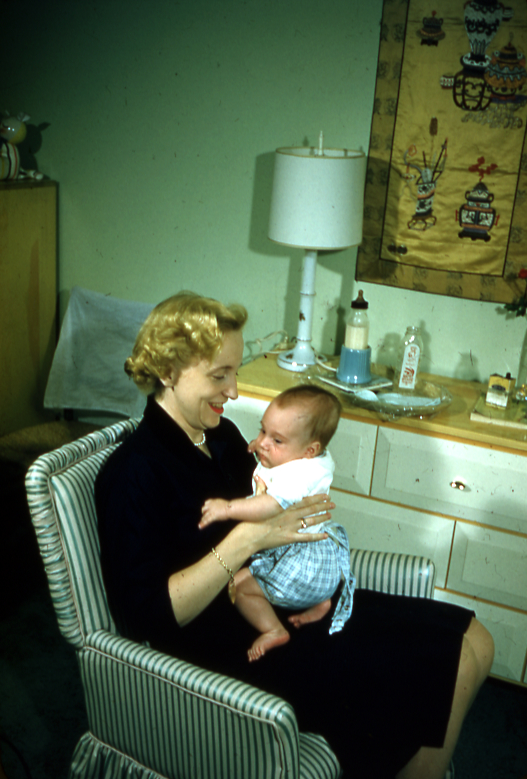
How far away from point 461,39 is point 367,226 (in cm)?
65

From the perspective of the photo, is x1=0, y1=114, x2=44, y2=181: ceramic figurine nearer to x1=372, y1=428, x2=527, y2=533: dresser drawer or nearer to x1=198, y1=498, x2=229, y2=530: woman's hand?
x1=372, y1=428, x2=527, y2=533: dresser drawer

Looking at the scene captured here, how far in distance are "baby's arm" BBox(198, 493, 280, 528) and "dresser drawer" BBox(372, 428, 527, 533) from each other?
76 cm

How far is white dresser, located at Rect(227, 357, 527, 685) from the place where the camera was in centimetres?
201

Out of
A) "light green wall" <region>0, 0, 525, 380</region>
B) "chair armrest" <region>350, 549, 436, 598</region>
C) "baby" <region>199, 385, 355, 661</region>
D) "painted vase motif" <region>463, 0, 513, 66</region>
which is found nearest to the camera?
"baby" <region>199, 385, 355, 661</region>

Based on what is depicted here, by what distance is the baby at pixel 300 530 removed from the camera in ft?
4.77

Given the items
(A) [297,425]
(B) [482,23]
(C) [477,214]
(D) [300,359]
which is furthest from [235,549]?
(B) [482,23]

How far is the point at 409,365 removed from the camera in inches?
89.5

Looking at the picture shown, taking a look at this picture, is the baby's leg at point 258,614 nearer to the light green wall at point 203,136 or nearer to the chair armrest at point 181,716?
the chair armrest at point 181,716

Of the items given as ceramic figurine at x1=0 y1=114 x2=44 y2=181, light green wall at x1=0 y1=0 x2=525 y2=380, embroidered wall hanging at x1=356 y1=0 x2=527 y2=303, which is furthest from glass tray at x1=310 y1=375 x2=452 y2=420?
ceramic figurine at x1=0 y1=114 x2=44 y2=181

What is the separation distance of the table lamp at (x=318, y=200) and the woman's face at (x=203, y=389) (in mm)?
736

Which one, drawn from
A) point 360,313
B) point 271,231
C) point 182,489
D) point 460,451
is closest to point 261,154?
point 271,231

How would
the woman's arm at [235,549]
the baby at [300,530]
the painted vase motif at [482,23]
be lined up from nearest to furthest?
1. the woman's arm at [235,549]
2. the baby at [300,530]
3. the painted vase motif at [482,23]

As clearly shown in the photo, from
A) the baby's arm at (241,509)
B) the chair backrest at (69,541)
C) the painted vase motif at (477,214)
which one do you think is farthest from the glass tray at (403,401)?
the chair backrest at (69,541)

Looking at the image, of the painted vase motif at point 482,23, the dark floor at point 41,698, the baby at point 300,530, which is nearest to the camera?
the baby at point 300,530
